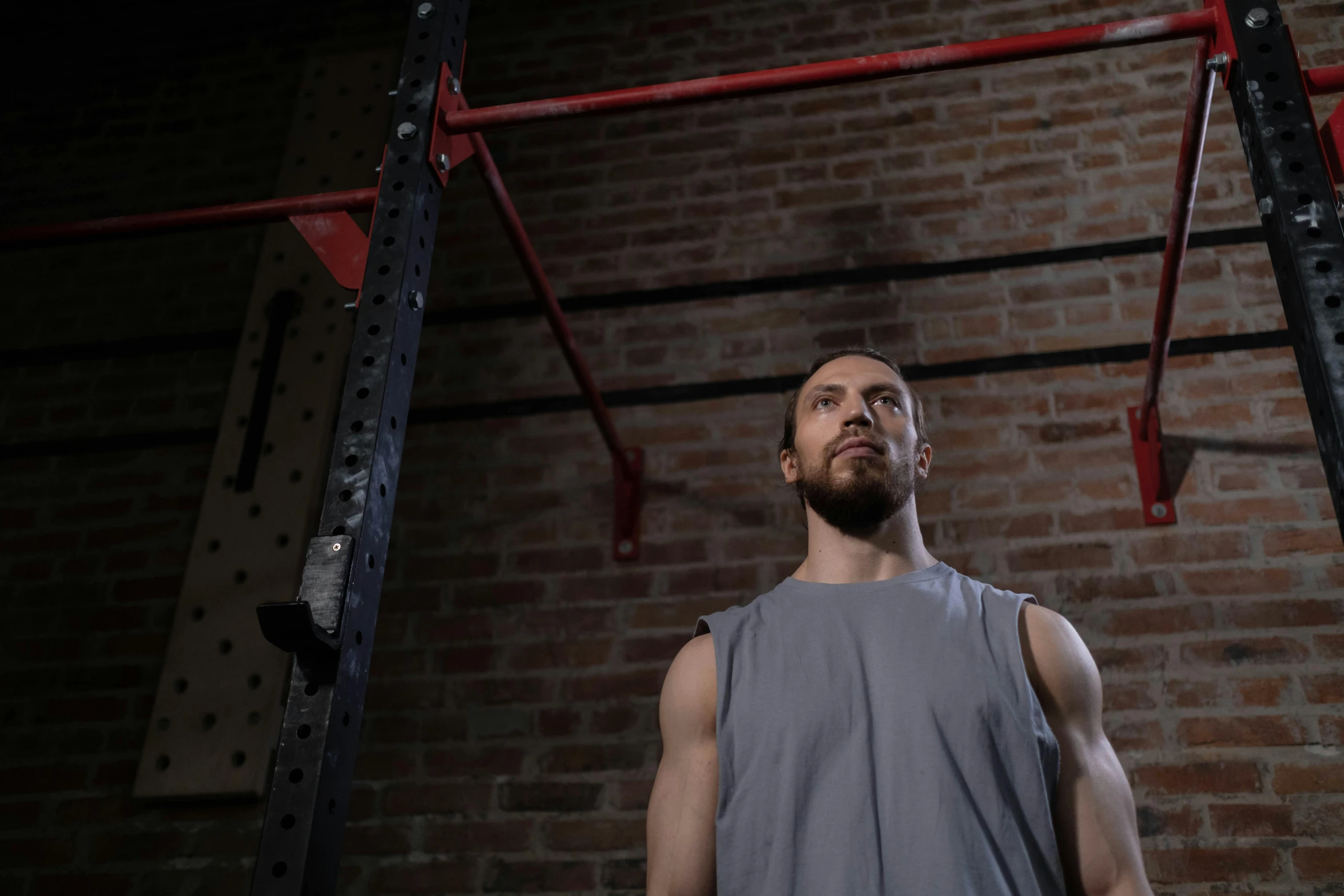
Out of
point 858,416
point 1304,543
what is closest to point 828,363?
point 858,416

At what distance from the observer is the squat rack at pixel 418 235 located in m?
1.34

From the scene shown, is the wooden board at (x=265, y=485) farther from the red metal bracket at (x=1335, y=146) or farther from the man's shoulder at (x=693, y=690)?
the red metal bracket at (x=1335, y=146)

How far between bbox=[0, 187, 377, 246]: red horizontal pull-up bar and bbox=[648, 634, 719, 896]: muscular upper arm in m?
0.99

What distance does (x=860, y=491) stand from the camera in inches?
74.0

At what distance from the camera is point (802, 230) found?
10.6 feet

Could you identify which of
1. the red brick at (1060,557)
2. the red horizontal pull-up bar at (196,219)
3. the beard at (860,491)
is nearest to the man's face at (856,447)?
the beard at (860,491)

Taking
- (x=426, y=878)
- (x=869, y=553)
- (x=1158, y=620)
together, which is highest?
(x=1158, y=620)

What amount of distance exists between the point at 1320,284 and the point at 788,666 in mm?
933

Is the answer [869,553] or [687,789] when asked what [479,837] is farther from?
[869,553]

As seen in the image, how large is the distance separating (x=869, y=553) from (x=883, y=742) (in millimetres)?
395

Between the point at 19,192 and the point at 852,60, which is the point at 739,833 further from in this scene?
the point at 19,192

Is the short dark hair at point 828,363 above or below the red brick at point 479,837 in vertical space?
above

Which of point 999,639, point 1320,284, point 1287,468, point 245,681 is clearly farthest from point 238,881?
point 1287,468

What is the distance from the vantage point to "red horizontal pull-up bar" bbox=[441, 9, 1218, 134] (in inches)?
66.7
